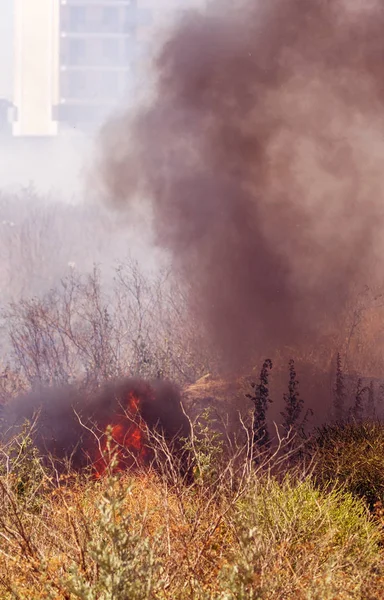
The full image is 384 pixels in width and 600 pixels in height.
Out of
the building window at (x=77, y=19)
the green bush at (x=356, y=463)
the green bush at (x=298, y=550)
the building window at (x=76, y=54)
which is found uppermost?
the building window at (x=77, y=19)

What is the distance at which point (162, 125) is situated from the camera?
14398 mm

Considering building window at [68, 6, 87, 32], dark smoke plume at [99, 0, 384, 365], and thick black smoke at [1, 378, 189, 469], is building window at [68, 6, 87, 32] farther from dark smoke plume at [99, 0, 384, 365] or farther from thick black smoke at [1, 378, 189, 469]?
thick black smoke at [1, 378, 189, 469]

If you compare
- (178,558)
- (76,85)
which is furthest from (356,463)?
(76,85)

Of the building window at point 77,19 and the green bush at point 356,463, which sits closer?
the green bush at point 356,463

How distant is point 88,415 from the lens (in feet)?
40.6

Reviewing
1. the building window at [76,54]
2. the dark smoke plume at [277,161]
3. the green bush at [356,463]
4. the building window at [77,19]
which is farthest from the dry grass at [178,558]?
the building window at [77,19]

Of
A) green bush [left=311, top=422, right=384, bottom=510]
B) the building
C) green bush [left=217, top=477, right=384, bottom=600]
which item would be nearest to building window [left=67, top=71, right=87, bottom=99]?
the building

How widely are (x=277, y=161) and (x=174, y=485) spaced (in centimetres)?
897

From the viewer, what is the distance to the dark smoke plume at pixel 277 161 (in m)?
13.1

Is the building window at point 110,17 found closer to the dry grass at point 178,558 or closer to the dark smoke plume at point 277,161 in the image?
the dark smoke plume at point 277,161

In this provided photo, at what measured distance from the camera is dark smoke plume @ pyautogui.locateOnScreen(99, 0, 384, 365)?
43.1 ft

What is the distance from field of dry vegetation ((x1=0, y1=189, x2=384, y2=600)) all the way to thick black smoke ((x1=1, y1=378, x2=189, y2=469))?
1.21 ft

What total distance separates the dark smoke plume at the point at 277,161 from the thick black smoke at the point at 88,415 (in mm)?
1740

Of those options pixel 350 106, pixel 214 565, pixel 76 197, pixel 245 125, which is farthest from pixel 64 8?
pixel 214 565
